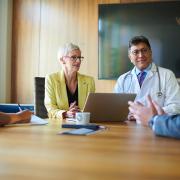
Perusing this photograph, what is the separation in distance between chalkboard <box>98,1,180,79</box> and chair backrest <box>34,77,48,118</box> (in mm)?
1422

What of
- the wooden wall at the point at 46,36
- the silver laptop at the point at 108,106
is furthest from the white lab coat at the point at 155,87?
the wooden wall at the point at 46,36

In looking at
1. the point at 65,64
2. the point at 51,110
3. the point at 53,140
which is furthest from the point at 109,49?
the point at 53,140

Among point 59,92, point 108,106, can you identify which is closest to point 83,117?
point 108,106

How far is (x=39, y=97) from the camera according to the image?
261 cm

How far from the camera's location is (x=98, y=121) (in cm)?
190

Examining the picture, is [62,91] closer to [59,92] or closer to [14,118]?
[59,92]

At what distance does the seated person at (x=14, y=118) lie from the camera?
1.53 meters

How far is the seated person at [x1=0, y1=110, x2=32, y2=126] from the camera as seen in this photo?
1525 millimetres

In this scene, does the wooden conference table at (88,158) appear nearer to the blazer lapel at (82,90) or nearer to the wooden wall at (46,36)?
the blazer lapel at (82,90)

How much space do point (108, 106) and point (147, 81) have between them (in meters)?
0.83

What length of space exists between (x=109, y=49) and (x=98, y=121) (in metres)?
2.13

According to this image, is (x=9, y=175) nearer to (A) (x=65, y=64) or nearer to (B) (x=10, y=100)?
(A) (x=65, y=64)

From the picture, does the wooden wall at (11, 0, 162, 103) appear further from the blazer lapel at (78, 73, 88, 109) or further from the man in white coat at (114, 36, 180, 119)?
the blazer lapel at (78, 73, 88, 109)

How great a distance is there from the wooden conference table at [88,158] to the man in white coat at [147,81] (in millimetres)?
1411
